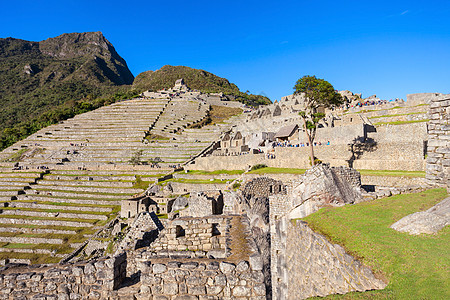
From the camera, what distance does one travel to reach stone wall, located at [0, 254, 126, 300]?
3926 millimetres

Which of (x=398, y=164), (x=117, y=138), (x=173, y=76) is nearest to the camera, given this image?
(x=398, y=164)

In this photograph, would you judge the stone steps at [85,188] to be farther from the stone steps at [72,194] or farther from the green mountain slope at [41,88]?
the green mountain slope at [41,88]

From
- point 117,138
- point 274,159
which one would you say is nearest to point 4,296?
point 274,159

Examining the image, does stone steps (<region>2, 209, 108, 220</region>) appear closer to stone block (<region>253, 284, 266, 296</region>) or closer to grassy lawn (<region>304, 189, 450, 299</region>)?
grassy lawn (<region>304, 189, 450, 299</region>)

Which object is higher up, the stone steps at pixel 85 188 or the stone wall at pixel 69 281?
the stone wall at pixel 69 281

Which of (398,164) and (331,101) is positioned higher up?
(331,101)

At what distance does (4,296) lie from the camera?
4.16m

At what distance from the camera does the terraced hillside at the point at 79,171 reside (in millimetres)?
29609

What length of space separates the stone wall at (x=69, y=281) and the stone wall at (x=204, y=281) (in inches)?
23.0

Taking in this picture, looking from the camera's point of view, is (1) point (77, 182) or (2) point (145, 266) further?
(1) point (77, 182)

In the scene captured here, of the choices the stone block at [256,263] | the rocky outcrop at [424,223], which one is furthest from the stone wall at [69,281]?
the rocky outcrop at [424,223]

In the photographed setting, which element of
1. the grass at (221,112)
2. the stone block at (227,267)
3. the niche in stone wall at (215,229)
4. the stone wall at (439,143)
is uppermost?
the grass at (221,112)

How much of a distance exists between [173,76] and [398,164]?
15619 cm

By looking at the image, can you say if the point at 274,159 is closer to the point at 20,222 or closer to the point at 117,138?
the point at 20,222
